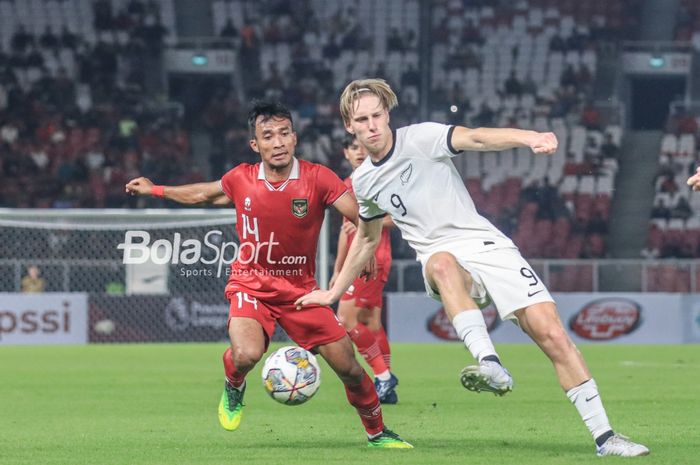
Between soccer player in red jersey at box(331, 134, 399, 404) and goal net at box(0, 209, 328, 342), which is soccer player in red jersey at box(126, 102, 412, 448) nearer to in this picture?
soccer player in red jersey at box(331, 134, 399, 404)

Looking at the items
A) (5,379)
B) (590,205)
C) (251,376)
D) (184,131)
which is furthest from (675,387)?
(184,131)

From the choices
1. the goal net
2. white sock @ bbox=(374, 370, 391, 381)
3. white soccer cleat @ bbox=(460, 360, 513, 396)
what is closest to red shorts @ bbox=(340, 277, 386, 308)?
white sock @ bbox=(374, 370, 391, 381)

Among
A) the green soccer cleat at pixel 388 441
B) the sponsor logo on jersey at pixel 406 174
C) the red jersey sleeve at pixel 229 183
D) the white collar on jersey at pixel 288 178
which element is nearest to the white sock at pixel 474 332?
the sponsor logo on jersey at pixel 406 174

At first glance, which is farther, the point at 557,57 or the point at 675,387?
the point at 557,57

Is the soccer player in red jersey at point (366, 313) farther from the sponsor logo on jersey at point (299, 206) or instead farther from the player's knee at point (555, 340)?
the player's knee at point (555, 340)

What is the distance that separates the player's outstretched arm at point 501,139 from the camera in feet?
19.4

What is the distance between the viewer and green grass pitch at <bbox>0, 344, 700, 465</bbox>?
6996 millimetres

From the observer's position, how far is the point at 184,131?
29453 millimetres

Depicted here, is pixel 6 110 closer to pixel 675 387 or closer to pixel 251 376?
pixel 251 376

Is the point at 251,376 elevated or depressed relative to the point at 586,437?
depressed

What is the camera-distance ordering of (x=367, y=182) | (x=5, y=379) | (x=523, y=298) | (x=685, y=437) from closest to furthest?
(x=523, y=298), (x=367, y=182), (x=685, y=437), (x=5, y=379)

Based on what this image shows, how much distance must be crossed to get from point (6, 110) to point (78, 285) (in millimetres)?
10076

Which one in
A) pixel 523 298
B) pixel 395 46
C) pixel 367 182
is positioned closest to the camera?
pixel 523 298

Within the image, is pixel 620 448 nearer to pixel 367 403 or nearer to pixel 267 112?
pixel 367 403
